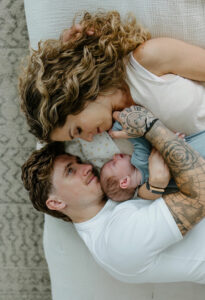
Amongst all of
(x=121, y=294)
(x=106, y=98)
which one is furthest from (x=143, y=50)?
(x=121, y=294)

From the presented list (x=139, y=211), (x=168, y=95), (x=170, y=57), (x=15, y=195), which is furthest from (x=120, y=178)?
(x=15, y=195)

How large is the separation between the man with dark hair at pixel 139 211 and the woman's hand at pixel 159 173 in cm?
3

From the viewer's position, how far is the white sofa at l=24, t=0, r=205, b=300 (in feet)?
3.79

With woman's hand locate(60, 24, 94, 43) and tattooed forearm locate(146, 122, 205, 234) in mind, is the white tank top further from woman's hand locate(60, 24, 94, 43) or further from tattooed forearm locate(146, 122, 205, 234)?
woman's hand locate(60, 24, 94, 43)

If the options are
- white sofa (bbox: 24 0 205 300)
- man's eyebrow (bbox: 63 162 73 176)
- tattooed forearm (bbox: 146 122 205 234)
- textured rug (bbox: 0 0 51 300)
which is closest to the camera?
tattooed forearm (bbox: 146 122 205 234)

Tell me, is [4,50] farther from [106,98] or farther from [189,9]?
[189,9]

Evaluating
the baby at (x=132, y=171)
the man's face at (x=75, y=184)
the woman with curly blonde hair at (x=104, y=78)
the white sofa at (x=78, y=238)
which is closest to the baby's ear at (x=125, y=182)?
the baby at (x=132, y=171)

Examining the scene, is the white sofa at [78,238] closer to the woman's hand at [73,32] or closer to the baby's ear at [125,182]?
the woman's hand at [73,32]

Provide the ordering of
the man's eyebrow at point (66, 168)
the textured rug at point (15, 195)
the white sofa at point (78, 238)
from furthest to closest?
1. the textured rug at point (15, 195)
2. the man's eyebrow at point (66, 168)
3. the white sofa at point (78, 238)

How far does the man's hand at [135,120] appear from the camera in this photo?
113 cm

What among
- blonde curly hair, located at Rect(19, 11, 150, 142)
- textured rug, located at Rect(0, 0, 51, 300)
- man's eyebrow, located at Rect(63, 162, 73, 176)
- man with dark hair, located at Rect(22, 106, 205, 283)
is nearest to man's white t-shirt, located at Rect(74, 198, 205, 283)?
man with dark hair, located at Rect(22, 106, 205, 283)

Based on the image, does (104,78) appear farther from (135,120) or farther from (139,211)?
(139,211)

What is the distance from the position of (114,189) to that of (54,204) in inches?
10.2

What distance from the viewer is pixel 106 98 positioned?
1.15 metres
